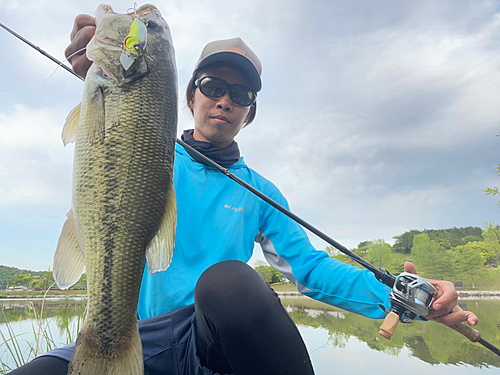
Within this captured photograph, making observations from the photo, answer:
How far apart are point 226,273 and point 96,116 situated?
0.86 m

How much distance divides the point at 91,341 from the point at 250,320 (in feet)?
1.91

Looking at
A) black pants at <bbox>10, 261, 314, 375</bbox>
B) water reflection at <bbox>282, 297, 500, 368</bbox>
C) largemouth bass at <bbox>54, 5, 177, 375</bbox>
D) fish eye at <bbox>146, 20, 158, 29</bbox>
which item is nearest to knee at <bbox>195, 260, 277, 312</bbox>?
black pants at <bbox>10, 261, 314, 375</bbox>

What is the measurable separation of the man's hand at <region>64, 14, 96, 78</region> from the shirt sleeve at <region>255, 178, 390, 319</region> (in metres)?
1.48

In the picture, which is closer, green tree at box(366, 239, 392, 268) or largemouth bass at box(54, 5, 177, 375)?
largemouth bass at box(54, 5, 177, 375)

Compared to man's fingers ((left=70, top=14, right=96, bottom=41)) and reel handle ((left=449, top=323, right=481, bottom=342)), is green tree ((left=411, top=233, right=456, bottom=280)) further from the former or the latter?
man's fingers ((left=70, top=14, right=96, bottom=41))

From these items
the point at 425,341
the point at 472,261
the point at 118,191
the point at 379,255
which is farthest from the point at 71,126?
the point at 472,261

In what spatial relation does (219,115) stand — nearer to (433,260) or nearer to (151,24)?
(151,24)

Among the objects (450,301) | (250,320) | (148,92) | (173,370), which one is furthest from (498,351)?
(148,92)

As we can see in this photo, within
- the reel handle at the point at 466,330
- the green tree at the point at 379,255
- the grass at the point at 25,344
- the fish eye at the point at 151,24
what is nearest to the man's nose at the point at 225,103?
the fish eye at the point at 151,24

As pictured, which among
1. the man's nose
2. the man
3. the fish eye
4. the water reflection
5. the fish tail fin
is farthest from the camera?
the water reflection

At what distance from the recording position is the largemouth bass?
3.43 feet

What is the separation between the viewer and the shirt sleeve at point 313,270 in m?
1.89

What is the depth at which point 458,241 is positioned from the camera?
1805 inches

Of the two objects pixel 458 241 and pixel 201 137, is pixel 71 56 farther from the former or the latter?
pixel 458 241
